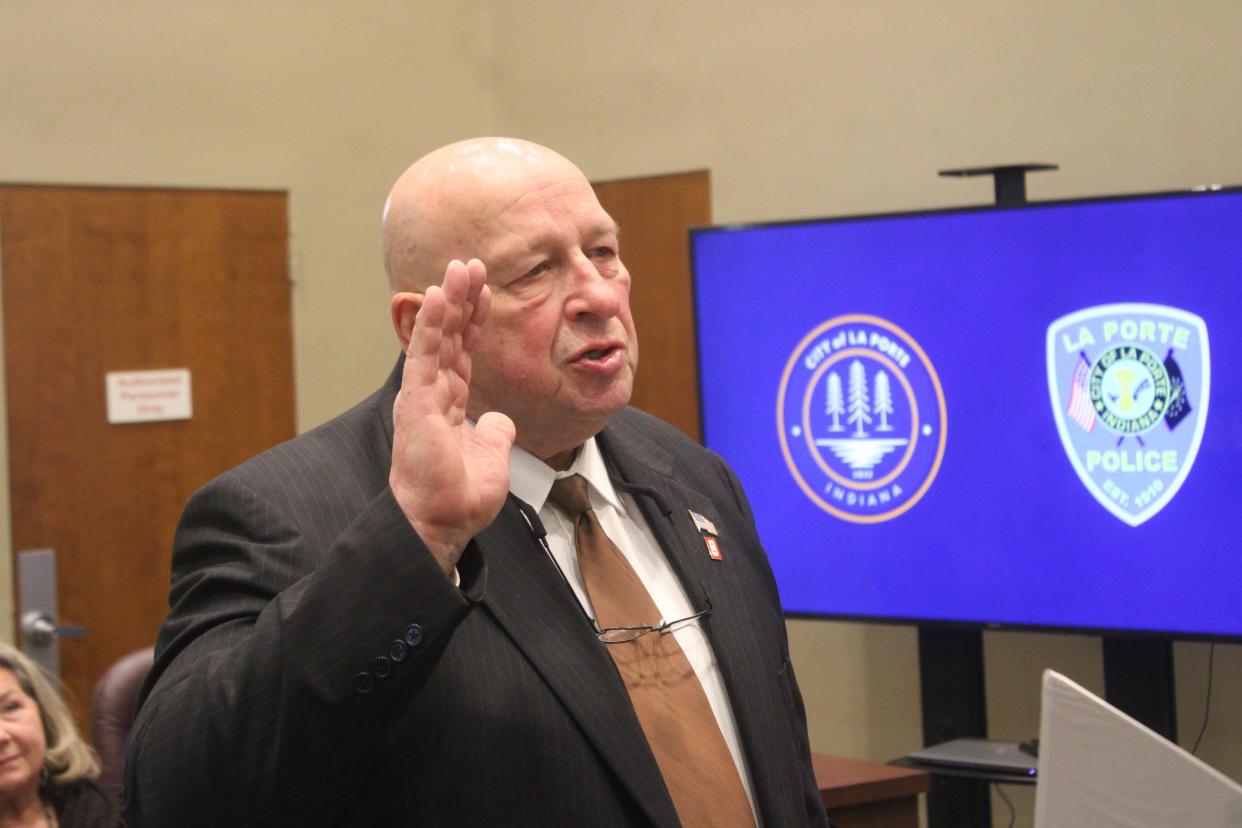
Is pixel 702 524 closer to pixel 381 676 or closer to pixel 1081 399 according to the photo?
pixel 381 676

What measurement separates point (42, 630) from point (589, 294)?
3096 mm

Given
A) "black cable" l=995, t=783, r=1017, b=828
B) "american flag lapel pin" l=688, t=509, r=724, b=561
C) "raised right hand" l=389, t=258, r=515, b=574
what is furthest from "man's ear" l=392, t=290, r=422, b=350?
"black cable" l=995, t=783, r=1017, b=828

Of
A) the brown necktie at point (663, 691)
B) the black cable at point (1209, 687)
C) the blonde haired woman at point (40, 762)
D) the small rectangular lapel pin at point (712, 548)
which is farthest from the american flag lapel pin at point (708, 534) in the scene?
the black cable at point (1209, 687)

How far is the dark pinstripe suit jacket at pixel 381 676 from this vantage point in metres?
1.20

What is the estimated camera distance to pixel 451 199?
156 cm

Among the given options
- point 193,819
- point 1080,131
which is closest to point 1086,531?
point 1080,131

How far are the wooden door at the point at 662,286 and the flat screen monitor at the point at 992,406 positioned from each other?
846 mm

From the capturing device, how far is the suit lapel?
1.42m

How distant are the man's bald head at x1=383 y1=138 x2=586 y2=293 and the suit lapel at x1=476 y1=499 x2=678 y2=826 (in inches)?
11.9

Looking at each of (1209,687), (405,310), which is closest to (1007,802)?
(1209,687)

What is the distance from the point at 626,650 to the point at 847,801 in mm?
1644

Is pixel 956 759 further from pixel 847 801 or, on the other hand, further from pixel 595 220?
pixel 595 220

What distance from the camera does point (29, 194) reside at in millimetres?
4164

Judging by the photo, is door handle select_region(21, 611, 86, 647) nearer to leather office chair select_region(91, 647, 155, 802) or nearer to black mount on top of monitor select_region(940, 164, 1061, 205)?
leather office chair select_region(91, 647, 155, 802)
